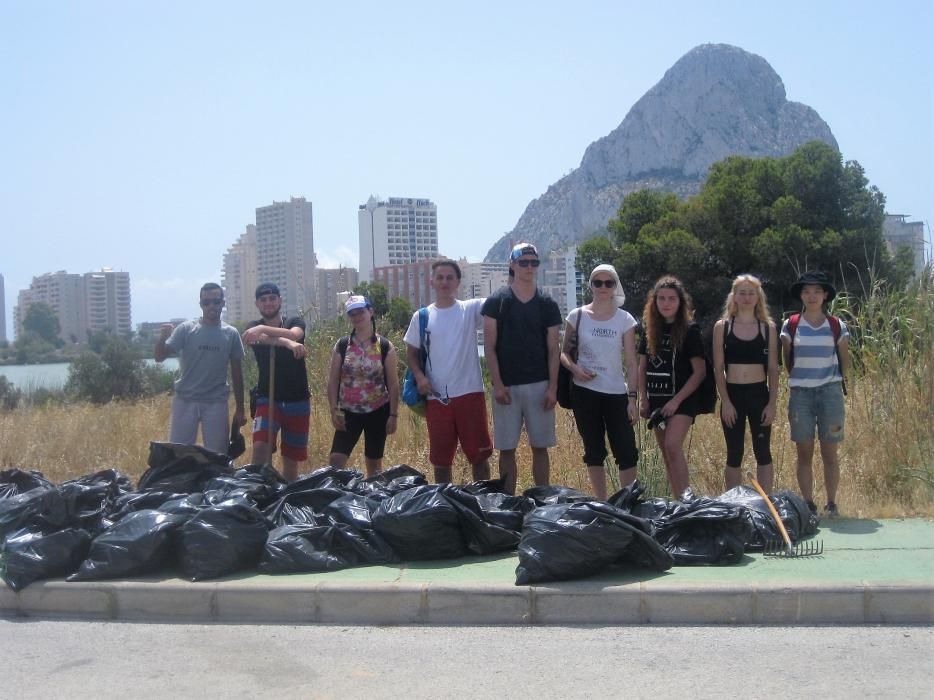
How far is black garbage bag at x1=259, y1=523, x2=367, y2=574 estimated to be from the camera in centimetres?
611

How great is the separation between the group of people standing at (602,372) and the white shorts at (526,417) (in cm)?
1

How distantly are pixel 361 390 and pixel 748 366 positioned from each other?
3.12 m

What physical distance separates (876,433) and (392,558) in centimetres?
511

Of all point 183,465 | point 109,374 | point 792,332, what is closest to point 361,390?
point 183,465

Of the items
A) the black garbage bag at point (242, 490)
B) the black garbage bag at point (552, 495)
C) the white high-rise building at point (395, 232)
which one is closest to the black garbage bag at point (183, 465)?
the black garbage bag at point (242, 490)

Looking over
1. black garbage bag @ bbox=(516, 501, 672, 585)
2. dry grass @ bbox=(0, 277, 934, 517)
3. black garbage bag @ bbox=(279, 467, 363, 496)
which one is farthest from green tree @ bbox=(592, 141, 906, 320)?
black garbage bag @ bbox=(516, 501, 672, 585)

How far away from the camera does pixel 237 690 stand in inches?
183

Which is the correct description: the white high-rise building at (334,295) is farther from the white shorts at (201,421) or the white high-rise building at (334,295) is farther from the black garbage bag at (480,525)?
the black garbage bag at (480,525)

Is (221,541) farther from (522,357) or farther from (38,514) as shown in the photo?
(522,357)

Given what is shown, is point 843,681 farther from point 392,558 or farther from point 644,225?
point 644,225

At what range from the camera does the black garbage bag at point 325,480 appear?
712 cm

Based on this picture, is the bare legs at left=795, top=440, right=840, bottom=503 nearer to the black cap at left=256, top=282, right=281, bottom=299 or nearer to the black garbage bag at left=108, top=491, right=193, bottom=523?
the black cap at left=256, top=282, right=281, bottom=299

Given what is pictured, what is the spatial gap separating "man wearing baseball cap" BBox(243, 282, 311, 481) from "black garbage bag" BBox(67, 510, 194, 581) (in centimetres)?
212

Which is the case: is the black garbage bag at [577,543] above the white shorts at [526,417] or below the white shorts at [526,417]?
below
